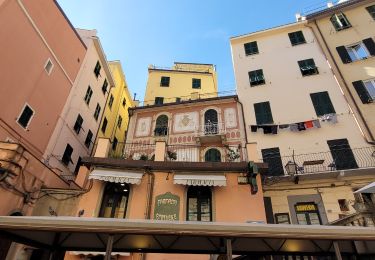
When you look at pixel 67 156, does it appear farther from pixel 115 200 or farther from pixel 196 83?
pixel 196 83

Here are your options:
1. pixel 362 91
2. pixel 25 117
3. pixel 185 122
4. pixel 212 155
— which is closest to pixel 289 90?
pixel 362 91

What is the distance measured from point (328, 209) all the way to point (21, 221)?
14.2m

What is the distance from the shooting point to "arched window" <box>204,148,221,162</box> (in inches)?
748

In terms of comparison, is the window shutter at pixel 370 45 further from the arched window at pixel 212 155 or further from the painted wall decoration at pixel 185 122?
the painted wall decoration at pixel 185 122

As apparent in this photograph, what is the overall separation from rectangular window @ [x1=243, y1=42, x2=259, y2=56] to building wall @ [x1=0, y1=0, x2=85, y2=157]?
47.7 feet

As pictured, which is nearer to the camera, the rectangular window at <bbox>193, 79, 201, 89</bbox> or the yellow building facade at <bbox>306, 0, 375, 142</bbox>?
the yellow building facade at <bbox>306, 0, 375, 142</bbox>

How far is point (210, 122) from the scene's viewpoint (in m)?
20.7

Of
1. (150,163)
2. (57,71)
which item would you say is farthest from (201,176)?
(57,71)

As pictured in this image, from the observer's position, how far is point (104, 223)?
572cm

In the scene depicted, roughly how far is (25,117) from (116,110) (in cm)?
1388

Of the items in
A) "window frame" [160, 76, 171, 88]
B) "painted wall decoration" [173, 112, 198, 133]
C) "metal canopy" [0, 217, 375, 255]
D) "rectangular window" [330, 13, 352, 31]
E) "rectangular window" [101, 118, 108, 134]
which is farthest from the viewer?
"window frame" [160, 76, 171, 88]

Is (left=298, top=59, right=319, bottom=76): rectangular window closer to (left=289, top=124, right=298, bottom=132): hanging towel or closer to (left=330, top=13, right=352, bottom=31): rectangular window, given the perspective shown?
(left=330, top=13, right=352, bottom=31): rectangular window

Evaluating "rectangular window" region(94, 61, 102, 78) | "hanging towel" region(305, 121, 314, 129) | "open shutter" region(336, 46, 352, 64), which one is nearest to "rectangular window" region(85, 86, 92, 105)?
"rectangular window" region(94, 61, 102, 78)

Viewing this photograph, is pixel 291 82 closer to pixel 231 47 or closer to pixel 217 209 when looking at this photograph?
pixel 231 47
